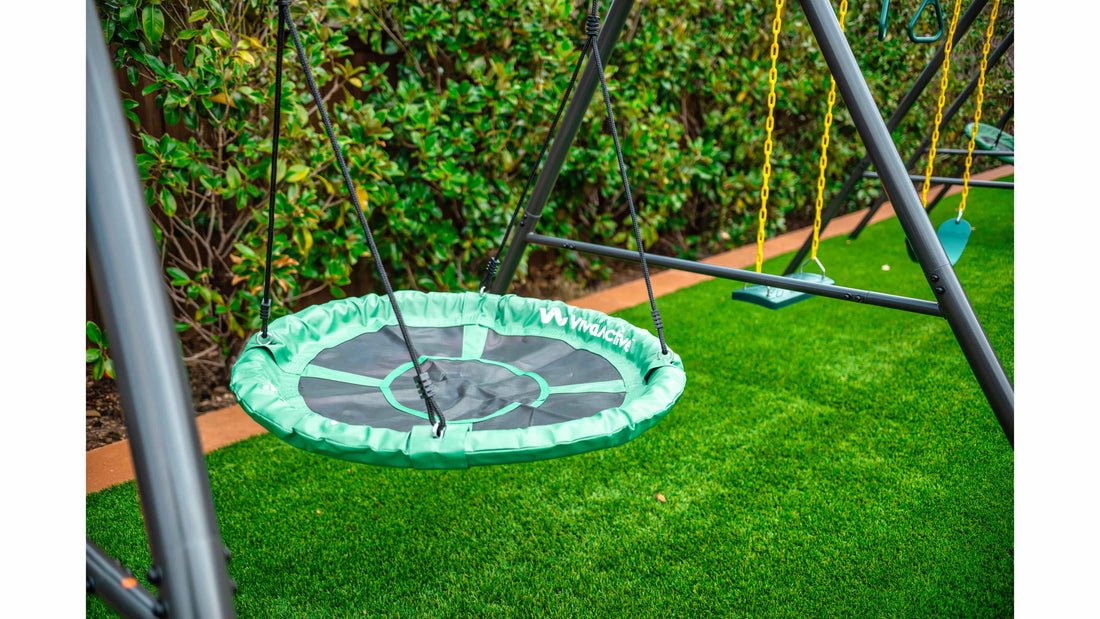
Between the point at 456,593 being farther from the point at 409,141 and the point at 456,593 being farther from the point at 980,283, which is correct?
the point at 980,283

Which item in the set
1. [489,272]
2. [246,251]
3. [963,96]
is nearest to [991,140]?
Result: [963,96]

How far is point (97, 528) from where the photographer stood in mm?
1907

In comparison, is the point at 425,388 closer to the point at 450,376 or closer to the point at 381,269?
the point at 381,269

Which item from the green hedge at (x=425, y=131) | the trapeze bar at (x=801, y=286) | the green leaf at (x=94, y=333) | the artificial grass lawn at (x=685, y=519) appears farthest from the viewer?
the green hedge at (x=425, y=131)

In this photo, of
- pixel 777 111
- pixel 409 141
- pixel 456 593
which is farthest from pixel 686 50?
pixel 456 593

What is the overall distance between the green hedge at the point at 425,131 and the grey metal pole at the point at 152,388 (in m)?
1.55

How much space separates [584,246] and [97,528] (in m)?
1.44

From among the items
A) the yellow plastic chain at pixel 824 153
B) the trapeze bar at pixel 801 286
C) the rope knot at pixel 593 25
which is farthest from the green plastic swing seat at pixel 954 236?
the rope knot at pixel 593 25

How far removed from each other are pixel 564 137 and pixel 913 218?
946 millimetres

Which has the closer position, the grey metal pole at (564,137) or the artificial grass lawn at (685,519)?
the artificial grass lawn at (685,519)

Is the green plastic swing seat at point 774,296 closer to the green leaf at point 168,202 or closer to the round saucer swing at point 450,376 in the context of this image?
the round saucer swing at point 450,376

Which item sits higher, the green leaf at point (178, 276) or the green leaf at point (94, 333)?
the green leaf at point (178, 276)

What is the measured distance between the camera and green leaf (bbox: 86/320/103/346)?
2158 millimetres

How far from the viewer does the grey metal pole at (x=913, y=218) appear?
4.41 ft
